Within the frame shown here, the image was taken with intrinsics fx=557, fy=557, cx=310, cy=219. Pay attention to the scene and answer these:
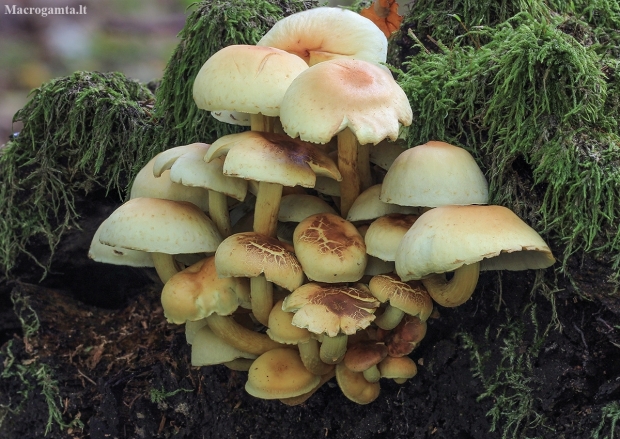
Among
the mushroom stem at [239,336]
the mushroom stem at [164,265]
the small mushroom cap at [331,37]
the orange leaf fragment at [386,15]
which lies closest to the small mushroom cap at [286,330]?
the mushroom stem at [239,336]

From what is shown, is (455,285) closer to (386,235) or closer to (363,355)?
(386,235)

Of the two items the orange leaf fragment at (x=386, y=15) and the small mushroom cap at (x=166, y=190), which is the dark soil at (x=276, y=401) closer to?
the small mushroom cap at (x=166, y=190)

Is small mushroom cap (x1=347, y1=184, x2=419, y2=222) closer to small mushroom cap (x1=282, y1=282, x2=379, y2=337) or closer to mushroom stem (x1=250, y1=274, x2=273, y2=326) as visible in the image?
small mushroom cap (x1=282, y1=282, x2=379, y2=337)

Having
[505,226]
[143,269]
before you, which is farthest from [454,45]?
[143,269]

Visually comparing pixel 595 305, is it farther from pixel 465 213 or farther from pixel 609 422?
pixel 465 213

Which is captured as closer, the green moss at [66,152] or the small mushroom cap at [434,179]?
the small mushroom cap at [434,179]

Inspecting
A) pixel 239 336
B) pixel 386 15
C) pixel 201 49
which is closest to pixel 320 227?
pixel 239 336
